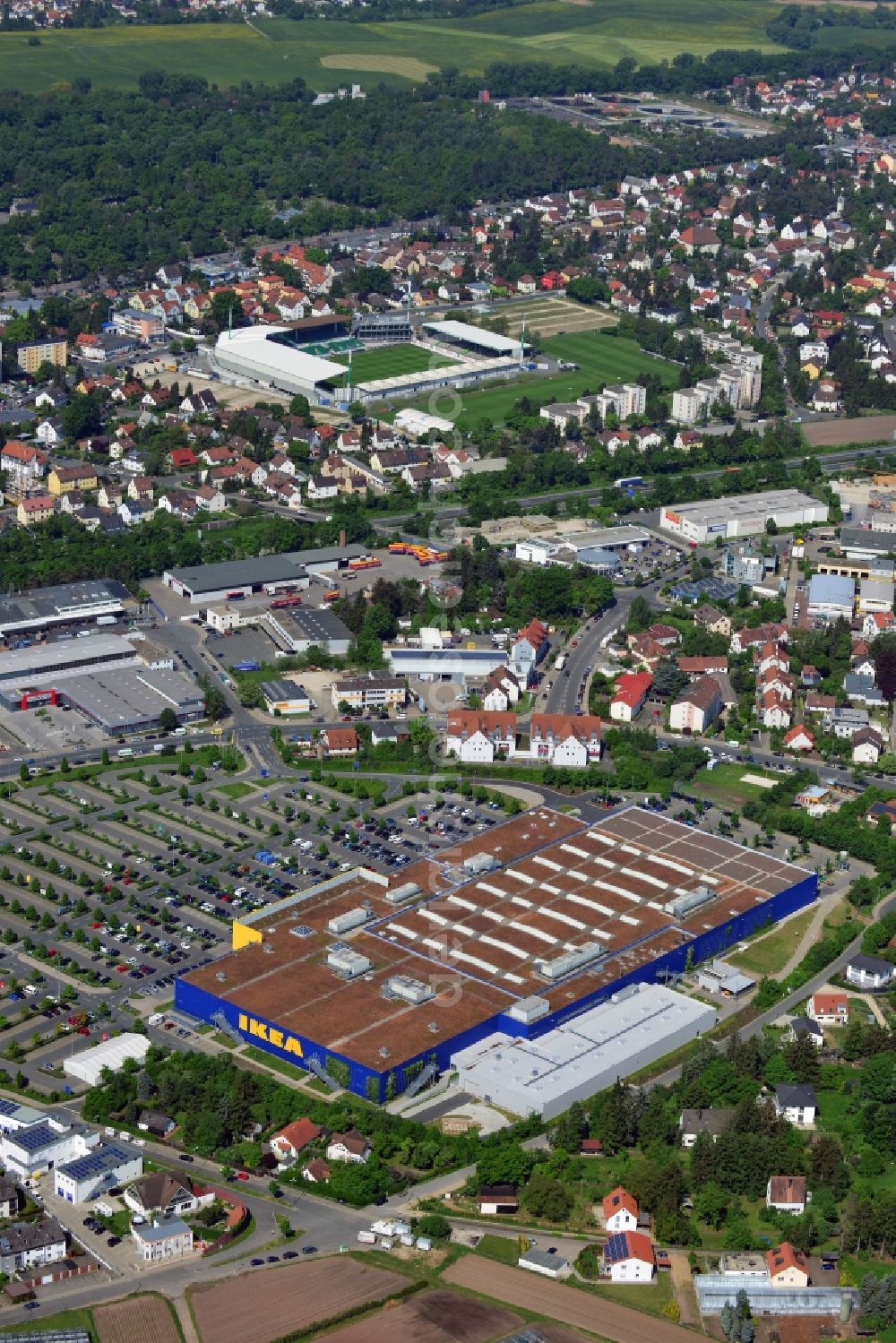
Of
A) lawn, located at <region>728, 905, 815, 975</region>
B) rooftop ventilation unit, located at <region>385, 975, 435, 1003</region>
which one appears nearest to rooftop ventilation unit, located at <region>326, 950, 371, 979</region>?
rooftop ventilation unit, located at <region>385, 975, 435, 1003</region>

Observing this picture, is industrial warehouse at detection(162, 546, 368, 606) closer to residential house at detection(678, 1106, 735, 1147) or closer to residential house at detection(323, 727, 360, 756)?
residential house at detection(323, 727, 360, 756)

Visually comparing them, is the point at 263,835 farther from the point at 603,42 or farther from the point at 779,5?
the point at 779,5

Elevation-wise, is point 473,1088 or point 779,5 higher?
point 779,5

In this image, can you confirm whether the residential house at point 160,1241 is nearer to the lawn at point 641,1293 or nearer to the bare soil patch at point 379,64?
the lawn at point 641,1293

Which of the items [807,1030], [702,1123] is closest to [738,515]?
[807,1030]

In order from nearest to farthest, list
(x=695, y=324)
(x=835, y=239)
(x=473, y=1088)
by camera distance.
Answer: (x=473, y=1088)
(x=695, y=324)
(x=835, y=239)

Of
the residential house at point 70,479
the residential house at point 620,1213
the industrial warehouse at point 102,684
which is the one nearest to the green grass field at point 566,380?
the residential house at point 70,479

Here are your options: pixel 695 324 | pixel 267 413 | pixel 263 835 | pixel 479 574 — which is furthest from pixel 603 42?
pixel 263 835
